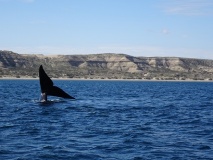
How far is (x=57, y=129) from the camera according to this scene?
85.7ft

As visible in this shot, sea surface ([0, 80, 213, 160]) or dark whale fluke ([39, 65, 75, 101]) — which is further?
dark whale fluke ([39, 65, 75, 101])

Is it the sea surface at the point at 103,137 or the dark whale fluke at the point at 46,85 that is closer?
the sea surface at the point at 103,137

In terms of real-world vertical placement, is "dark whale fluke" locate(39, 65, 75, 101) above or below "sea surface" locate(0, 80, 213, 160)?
above

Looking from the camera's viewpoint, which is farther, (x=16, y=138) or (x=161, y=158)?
(x=16, y=138)

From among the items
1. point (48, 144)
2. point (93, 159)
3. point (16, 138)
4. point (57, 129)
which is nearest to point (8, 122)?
point (57, 129)

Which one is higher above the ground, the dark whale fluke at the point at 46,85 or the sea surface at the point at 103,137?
the dark whale fluke at the point at 46,85

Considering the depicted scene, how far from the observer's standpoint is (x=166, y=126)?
2844 centimetres

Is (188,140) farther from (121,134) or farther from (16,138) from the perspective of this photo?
(16,138)

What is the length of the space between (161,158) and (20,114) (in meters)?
18.8

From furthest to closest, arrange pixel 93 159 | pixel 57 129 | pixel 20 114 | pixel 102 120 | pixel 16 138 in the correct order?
pixel 20 114 → pixel 102 120 → pixel 57 129 → pixel 16 138 → pixel 93 159

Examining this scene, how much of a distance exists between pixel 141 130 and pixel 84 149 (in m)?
7.12

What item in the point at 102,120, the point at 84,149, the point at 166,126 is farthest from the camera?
the point at 102,120

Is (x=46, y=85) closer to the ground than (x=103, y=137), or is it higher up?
higher up

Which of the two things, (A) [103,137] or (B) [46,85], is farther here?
(B) [46,85]
